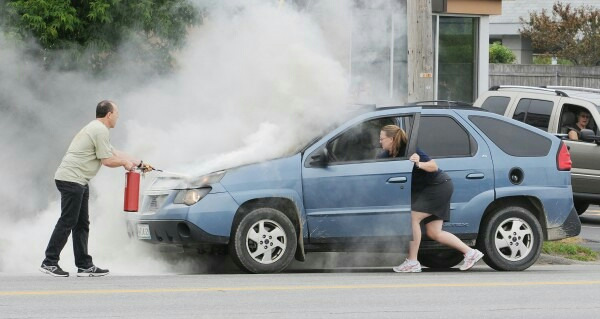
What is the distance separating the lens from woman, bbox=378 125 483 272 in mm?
11266

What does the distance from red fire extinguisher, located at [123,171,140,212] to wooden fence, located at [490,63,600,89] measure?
21.9 meters

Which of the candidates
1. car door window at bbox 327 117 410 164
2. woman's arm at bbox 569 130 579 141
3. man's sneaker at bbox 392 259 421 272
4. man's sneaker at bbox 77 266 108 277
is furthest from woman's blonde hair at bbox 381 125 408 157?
woman's arm at bbox 569 130 579 141

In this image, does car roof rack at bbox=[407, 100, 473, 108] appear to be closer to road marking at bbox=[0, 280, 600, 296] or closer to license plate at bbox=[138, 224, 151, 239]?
road marking at bbox=[0, 280, 600, 296]

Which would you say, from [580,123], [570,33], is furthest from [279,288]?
[570,33]

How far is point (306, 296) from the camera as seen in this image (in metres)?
9.55

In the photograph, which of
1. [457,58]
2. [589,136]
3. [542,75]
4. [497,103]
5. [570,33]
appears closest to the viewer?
[589,136]

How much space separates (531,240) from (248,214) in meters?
2.77

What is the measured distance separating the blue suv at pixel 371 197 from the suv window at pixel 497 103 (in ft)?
18.7

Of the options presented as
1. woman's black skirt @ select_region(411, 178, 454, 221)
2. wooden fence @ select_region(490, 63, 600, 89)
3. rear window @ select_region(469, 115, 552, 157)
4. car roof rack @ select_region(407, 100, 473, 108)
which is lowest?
woman's black skirt @ select_region(411, 178, 454, 221)

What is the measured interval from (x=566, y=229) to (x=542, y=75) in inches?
817

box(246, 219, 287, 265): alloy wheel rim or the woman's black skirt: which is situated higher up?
the woman's black skirt

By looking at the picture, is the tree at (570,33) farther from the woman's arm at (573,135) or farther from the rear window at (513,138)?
the rear window at (513,138)

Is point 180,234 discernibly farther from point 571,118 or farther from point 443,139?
point 571,118

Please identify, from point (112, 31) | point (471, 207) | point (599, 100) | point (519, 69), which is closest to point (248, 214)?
point (471, 207)
